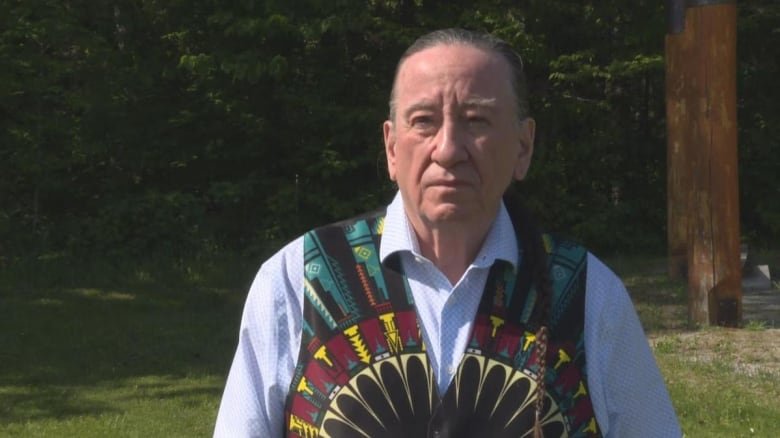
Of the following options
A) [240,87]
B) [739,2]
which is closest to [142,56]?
[240,87]

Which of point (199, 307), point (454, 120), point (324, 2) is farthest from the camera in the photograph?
point (324, 2)

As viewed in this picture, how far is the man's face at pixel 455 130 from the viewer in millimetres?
2445

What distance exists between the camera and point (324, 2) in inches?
573

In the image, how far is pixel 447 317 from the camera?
8.30 ft

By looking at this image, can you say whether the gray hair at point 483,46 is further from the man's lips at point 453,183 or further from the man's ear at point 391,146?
the man's lips at point 453,183

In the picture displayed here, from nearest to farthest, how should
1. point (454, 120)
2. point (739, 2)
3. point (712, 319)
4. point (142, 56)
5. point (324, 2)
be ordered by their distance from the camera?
point (454, 120), point (712, 319), point (324, 2), point (142, 56), point (739, 2)

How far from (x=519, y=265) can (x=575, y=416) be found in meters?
0.32

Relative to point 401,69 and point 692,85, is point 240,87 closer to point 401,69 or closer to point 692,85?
point 692,85

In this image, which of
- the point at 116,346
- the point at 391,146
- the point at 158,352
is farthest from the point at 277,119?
the point at 391,146

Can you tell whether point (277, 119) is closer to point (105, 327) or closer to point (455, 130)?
point (105, 327)

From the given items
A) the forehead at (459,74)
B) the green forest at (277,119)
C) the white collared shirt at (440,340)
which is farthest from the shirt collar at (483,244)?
the green forest at (277,119)

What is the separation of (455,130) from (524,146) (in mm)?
224

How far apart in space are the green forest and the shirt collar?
11549 mm

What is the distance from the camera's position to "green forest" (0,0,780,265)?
47.2ft
